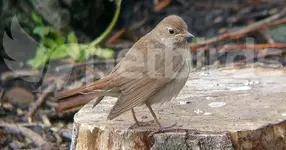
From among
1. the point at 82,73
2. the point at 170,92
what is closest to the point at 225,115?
the point at 170,92

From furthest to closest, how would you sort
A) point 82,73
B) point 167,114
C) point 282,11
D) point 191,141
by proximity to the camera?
point 282,11 → point 82,73 → point 167,114 → point 191,141

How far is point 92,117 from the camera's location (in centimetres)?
457

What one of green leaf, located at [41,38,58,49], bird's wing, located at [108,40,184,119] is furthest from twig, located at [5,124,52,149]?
bird's wing, located at [108,40,184,119]

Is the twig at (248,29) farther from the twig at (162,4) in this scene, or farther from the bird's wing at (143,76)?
the bird's wing at (143,76)

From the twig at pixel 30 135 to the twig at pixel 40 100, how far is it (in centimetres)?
23

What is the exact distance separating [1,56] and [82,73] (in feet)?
3.46

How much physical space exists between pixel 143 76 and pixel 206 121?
0.54 metres

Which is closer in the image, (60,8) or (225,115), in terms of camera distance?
(225,115)

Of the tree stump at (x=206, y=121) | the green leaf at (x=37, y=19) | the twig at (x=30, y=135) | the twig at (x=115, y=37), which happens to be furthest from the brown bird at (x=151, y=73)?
the twig at (x=115, y=37)

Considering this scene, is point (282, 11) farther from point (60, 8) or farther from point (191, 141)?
point (191, 141)

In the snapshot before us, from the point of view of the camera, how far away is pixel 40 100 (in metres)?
6.86

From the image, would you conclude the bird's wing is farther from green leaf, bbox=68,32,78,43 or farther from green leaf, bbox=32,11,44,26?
green leaf, bbox=32,11,44,26

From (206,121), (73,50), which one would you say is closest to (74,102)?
(73,50)

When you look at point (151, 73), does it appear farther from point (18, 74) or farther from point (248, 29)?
point (248, 29)
